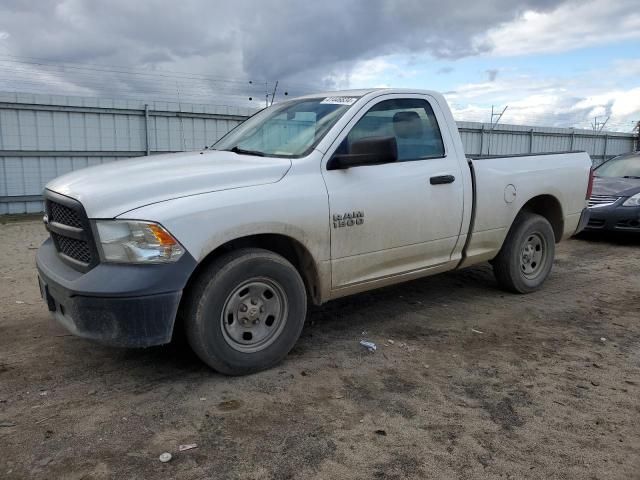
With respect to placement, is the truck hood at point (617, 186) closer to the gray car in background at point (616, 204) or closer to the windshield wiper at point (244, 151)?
the gray car in background at point (616, 204)

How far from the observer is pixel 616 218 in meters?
8.66

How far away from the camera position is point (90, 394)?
3.41m

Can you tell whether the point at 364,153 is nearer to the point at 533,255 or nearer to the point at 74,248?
the point at 74,248

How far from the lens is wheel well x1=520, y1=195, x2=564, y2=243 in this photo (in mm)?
5770

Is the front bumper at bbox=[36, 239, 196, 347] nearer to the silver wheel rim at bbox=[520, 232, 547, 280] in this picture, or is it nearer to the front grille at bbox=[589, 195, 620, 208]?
the silver wheel rim at bbox=[520, 232, 547, 280]

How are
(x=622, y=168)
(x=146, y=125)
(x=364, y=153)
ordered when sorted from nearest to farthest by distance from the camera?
(x=364, y=153) → (x=622, y=168) → (x=146, y=125)

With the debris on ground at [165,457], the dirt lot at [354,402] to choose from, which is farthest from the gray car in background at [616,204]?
the debris on ground at [165,457]

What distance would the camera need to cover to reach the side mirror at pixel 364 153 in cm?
385

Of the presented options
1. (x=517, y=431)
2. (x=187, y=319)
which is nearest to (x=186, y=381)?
(x=187, y=319)

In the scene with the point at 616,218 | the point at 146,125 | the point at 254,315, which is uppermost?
the point at 146,125

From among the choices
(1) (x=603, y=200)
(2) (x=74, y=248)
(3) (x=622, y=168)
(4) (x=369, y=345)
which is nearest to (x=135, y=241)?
(2) (x=74, y=248)

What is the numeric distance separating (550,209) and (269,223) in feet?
12.2

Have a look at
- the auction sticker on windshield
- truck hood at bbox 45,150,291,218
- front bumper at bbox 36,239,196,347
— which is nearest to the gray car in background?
the auction sticker on windshield

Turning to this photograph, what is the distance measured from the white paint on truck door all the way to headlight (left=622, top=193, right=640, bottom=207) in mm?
5366
